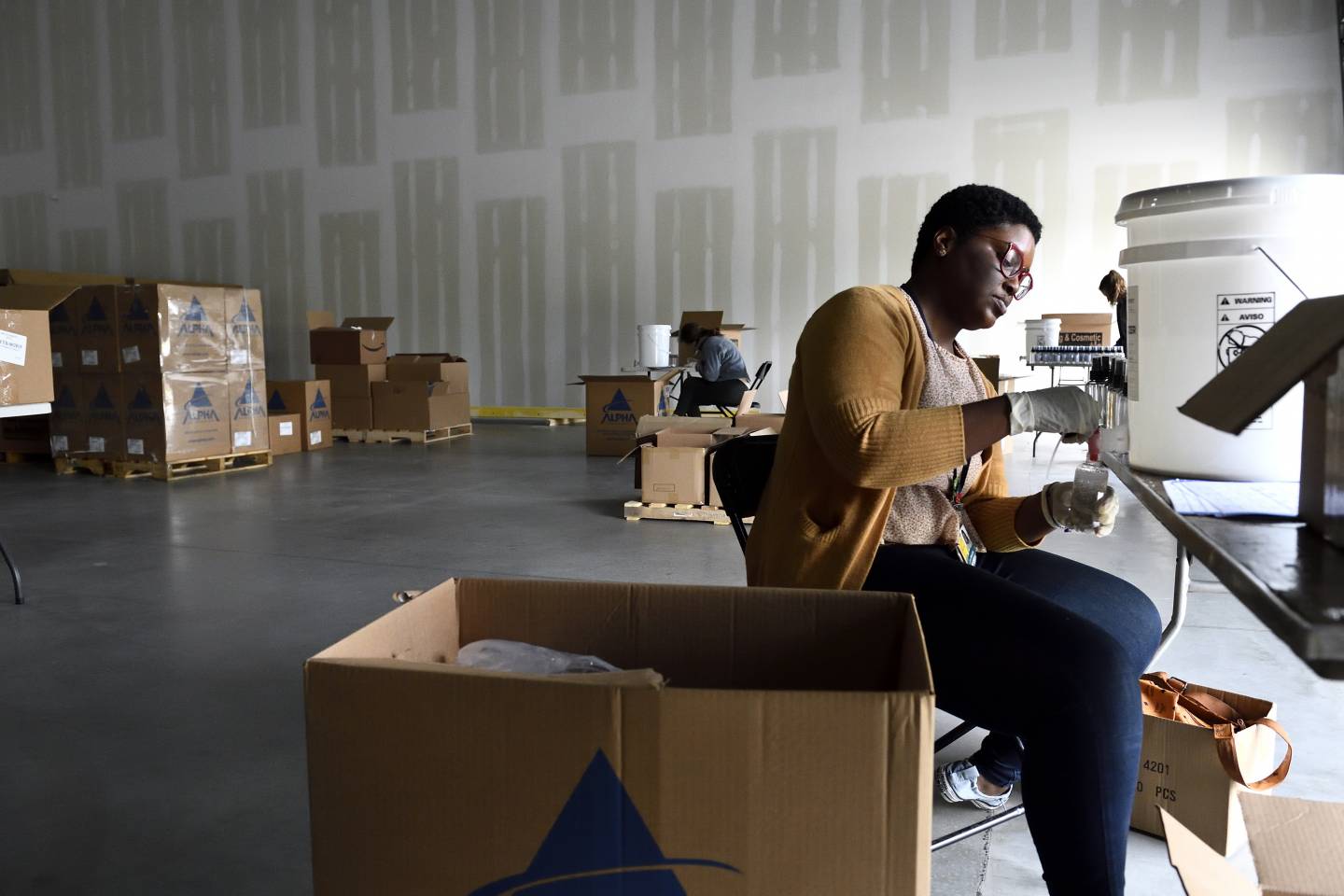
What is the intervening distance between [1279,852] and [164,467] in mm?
6331

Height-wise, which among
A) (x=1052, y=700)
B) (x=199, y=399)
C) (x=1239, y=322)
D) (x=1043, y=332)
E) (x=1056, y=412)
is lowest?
(x=1052, y=700)

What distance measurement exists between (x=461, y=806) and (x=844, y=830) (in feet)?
0.89

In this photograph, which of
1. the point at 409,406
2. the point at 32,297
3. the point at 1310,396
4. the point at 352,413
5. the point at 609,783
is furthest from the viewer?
the point at 352,413

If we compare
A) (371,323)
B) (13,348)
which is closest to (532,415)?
(371,323)

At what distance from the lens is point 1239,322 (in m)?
1.19

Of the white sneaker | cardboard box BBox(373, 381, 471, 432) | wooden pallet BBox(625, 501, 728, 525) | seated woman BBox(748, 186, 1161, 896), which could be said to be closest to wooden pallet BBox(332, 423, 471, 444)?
cardboard box BBox(373, 381, 471, 432)

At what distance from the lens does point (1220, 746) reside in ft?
5.58

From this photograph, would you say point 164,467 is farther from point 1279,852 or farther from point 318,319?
point 1279,852

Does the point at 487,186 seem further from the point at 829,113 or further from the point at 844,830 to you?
the point at 844,830

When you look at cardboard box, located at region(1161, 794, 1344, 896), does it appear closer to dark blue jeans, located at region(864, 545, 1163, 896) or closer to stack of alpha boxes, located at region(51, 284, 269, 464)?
dark blue jeans, located at region(864, 545, 1163, 896)

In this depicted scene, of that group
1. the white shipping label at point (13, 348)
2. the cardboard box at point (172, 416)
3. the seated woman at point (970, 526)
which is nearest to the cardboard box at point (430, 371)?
the cardboard box at point (172, 416)

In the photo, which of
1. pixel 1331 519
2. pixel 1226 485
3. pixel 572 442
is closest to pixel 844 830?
pixel 1331 519

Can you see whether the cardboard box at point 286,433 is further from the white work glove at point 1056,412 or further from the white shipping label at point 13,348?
the white work glove at point 1056,412

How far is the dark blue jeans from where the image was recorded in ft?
3.78
